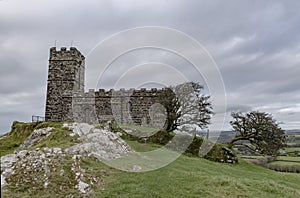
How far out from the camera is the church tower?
30.1 meters

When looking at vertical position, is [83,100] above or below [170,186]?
above

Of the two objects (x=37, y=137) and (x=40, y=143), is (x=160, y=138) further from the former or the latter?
(x=40, y=143)

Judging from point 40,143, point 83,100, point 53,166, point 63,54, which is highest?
point 63,54

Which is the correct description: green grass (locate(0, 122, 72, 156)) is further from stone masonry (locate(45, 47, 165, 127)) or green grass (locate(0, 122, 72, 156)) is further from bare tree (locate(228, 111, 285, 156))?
Answer: bare tree (locate(228, 111, 285, 156))

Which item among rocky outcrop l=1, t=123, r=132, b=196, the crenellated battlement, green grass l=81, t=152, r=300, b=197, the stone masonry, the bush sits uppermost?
the crenellated battlement

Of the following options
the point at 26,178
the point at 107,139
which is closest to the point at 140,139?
the point at 107,139

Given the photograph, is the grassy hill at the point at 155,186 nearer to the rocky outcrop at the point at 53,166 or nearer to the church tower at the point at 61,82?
the rocky outcrop at the point at 53,166

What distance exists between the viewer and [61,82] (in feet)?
100.0

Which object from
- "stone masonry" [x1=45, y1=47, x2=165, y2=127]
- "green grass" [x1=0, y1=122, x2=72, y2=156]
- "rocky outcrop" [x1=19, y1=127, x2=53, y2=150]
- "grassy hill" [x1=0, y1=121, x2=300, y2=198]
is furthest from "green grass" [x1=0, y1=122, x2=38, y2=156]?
"grassy hill" [x1=0, y1=121, x2=300, y2=198]

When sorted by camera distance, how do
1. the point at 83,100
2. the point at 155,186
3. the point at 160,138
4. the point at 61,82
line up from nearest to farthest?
the point at 155,186
the point at 160,138
the point at 83,100
the point at 61,82

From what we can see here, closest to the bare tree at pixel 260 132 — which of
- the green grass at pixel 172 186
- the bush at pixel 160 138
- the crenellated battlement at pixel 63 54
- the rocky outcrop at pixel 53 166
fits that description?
the bush at pixel 160 138

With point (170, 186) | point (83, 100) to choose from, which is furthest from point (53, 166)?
point (83, 100)

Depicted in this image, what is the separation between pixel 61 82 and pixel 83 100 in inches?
145

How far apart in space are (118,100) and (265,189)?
21.3m
